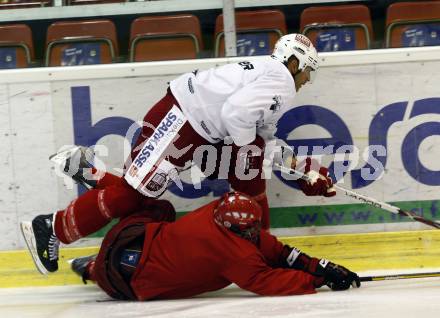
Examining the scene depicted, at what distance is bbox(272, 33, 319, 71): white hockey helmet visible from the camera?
11.4 ft

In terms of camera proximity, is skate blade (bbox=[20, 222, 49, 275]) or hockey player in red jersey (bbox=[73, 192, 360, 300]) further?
skate blade (bbox=[20, 222, 49, 275])

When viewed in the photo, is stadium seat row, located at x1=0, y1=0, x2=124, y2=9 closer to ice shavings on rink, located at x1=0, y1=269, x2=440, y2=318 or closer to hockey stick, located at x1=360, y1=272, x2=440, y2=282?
ice shavings on rink, located at x1=0, y1=269, x2=440, y2=318

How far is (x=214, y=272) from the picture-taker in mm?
3205

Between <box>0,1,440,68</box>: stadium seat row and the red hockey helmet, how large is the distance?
43.9 inches

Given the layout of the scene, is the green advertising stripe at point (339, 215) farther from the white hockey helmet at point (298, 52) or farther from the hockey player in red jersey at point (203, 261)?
the white hockey helmet at point (298, 52)

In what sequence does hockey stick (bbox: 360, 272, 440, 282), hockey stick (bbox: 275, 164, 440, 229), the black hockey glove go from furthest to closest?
hockey stick (bbox: 275, 164, 440, 229)
hockey stick (bbox: 360, 272, 440, 282)
the black hockey glove

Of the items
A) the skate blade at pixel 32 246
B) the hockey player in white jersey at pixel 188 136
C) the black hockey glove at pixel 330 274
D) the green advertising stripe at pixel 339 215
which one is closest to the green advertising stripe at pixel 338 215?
the green advertising stripe at pixel 339 215

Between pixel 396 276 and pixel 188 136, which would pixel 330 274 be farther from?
pixel 188 136

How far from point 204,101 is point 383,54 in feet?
3.26

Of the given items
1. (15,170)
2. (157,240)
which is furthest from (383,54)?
(15,170)

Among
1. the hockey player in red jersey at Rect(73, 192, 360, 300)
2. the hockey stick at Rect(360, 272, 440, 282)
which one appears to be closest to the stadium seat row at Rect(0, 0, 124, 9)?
the hockey player in red jersey at Rect(73, 192, 360, 300)

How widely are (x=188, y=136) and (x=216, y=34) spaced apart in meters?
1.23

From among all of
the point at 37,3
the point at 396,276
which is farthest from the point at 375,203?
the point at 37,3

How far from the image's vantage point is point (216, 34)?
4.57m
